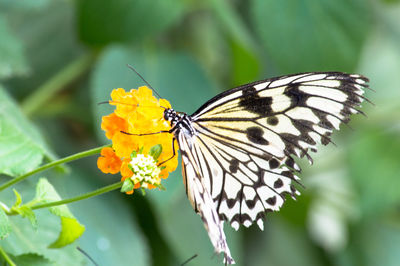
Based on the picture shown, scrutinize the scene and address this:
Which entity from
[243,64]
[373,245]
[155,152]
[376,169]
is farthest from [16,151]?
[373,245]

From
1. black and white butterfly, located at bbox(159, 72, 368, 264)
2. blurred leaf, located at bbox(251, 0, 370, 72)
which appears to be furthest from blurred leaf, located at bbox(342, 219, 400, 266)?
black and white butterfly, located at bbox(159, 72, 368, 264)

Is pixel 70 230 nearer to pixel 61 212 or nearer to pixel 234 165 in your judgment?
pixel 61 212

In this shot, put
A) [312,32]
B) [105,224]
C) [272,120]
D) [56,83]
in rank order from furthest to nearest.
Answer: [56,83] → [312,32] → [105,224] → [272,120]

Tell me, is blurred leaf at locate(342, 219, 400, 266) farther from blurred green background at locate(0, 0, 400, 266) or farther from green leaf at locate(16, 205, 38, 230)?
green leaf at locate(16, 205, 38, 230)

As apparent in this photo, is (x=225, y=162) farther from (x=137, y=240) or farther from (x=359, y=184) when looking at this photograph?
(x=359, y=184)

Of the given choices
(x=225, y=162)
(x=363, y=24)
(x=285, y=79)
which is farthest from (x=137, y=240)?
(x=363, y=24)
